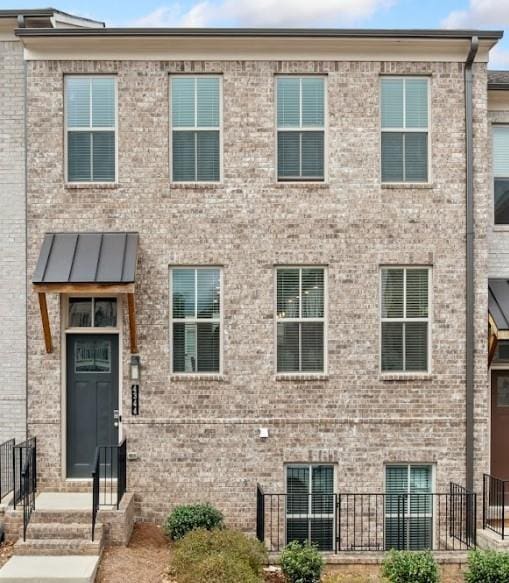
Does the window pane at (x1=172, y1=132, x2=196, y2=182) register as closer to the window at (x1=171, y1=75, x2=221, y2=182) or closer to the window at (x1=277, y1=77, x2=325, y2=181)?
the window at (x1=171, y1=75, x2=221, y2=182)

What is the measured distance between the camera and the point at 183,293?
35.1ft

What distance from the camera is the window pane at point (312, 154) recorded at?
10781 millimetres

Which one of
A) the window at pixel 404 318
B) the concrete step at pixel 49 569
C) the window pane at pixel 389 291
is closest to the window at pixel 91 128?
the window pane at pixel 389 291

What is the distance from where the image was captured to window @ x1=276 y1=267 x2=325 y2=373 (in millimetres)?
10734

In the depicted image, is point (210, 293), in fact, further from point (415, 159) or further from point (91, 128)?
point (415, 159)

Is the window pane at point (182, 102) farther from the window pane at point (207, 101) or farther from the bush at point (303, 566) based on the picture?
the bush at point (303, 566)

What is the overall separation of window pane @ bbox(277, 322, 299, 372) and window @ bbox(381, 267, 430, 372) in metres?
1.46

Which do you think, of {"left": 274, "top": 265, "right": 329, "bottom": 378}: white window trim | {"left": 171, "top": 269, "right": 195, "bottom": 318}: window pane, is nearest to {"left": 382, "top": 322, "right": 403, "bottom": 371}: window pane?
{"left": 274, "top": 265, "right": 329, "bottom": 378}: white window trim

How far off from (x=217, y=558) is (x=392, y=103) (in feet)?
25.0

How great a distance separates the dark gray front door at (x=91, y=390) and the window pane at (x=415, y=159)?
5.66 m

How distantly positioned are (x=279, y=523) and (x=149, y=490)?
2.19m

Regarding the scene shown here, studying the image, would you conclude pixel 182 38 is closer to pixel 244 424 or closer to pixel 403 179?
pixel 403 179

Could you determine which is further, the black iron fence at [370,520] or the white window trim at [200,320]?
the white window trim at [200,320]

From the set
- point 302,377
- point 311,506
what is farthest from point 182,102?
point 311,506
